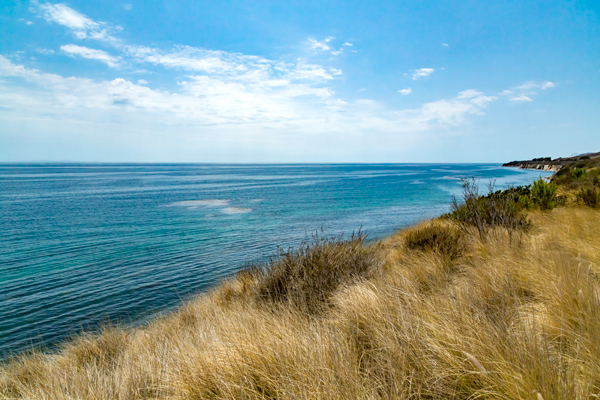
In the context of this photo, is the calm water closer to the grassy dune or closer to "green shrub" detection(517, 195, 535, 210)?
the grassy dune

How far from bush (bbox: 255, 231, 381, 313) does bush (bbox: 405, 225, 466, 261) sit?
155 cm

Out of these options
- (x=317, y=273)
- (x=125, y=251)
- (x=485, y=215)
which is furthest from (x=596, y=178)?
(x=125, y=251)

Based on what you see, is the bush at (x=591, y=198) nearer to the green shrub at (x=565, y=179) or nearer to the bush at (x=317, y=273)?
the bush at (x=317, y=273)

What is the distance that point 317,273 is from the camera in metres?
6.52

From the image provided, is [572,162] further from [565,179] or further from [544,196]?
[544,196]

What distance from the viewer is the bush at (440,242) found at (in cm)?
759

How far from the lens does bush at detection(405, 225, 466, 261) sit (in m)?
7.59

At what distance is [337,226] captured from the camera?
23.5 m

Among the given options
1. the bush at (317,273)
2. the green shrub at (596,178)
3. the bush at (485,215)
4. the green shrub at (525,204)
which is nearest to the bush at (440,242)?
the bush at (485,215)

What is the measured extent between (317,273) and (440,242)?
3566 millimetres

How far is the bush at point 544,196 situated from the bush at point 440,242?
5919 millimetres

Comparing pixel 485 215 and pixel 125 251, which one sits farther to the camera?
pixel 125 251

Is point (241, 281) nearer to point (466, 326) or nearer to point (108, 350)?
point (108, 350)

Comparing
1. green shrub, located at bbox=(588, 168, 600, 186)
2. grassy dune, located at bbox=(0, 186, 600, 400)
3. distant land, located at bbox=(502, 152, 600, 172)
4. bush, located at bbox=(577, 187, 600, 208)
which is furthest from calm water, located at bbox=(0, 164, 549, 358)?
distant land, located at bbox=(502, 152, 600, 172)
